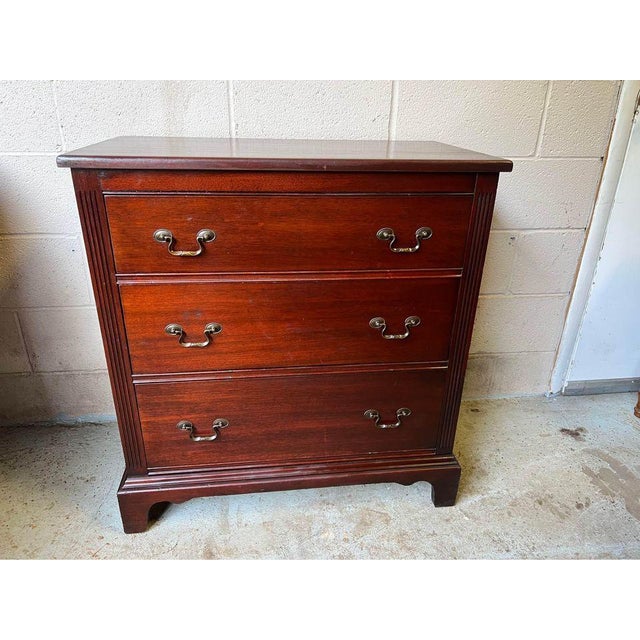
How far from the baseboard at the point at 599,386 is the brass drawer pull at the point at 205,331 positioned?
160 cm

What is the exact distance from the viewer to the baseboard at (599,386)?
6.45 feet

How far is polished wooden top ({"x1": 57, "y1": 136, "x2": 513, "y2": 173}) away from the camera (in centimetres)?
92

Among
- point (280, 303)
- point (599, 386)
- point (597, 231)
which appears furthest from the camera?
point (599, 386)

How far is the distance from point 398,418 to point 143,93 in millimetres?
1220

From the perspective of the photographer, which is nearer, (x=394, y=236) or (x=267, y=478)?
(x=394, y=236)

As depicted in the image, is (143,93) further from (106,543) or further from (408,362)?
(106,543)

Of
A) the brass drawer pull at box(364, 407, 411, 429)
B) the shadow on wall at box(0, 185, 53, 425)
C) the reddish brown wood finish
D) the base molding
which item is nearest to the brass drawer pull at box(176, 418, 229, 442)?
the base molding

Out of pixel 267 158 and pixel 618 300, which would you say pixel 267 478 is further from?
pixel 618 300

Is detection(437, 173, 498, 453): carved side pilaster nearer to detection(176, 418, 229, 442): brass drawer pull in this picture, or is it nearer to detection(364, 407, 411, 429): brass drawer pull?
detection(364, 407, 411, 429): brass drawer pull

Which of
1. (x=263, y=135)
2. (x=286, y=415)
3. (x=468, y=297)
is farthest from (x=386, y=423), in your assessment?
(x=263, y=135)

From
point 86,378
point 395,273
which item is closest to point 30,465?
point 86,378

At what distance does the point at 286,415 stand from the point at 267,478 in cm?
20

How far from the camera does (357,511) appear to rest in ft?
4.54

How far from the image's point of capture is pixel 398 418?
1.27 meters
